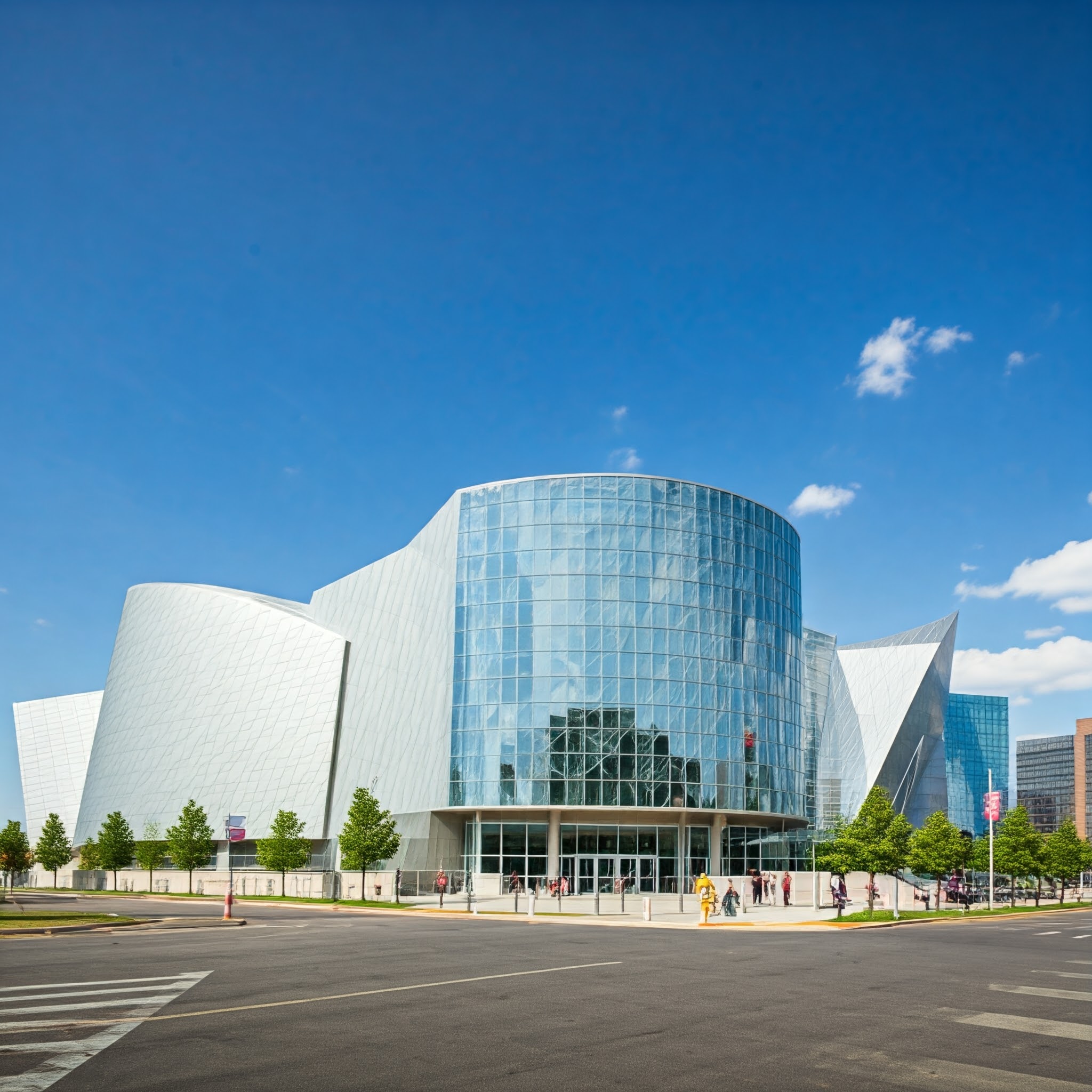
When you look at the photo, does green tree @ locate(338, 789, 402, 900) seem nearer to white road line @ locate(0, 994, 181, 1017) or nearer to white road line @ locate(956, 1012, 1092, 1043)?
white road line @ locate(0, 994, 181, 1017)

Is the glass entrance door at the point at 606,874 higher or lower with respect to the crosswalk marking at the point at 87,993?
lower

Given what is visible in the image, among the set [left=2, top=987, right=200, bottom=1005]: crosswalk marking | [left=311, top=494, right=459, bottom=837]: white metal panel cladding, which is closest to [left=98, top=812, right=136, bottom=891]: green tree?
[left=311, top=494, right=459, bottom=837]: white metal panel cladding

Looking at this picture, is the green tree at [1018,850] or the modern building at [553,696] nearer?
the modern building at [553,696]

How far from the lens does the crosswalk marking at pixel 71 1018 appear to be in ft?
33.1

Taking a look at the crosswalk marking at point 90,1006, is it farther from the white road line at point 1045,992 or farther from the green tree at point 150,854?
the green tree at point 150,854

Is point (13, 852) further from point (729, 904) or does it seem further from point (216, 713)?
point (729, 904)

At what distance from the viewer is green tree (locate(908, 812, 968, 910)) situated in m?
57.6

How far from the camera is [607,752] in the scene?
61875mm

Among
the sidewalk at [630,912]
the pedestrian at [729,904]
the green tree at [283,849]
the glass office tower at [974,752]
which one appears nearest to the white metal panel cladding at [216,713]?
the green tree at [283,849]

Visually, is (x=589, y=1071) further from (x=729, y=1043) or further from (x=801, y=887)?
(x=801, y=887)

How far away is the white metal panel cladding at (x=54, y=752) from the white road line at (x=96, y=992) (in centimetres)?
9604

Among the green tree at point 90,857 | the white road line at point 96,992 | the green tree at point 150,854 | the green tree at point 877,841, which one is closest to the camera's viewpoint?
the white road line at point 96,992

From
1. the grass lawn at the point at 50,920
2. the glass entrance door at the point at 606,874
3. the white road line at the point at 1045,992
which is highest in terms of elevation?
the white road line at the point at 1045,992

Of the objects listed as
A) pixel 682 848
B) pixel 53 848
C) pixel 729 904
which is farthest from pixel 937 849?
pixel 53 848
